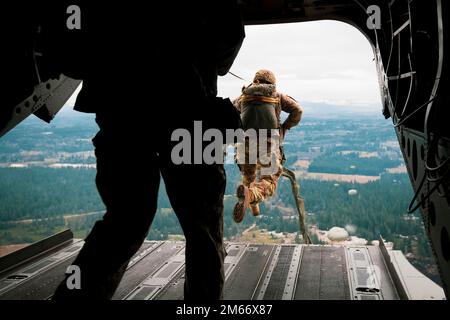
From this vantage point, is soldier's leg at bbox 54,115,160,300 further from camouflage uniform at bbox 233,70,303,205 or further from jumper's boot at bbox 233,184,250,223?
camouflage uniform at bbox 233,70,303,205

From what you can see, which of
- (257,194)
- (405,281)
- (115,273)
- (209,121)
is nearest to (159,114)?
(209,121)

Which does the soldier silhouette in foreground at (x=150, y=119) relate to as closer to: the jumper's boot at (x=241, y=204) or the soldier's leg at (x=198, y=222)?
the soldier's leg at (x=198, y=222)

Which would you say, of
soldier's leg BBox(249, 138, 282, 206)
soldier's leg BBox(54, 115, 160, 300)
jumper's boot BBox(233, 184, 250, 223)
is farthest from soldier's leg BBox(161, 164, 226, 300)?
soldier's leg BBox(249, 138, 282, 206)

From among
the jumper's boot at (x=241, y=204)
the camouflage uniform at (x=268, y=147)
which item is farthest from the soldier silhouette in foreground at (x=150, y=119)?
the camouflage uniform at (x=268, y=147)

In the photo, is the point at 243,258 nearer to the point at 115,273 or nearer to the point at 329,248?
the point at 329,248

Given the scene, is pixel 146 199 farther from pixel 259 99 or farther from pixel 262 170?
pixel 262 170
